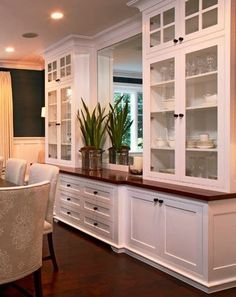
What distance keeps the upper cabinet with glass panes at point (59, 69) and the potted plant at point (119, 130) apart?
1011 millimetres

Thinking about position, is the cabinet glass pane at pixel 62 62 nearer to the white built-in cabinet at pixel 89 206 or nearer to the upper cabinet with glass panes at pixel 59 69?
the upper cabinet with glass panes at pixel 59 69

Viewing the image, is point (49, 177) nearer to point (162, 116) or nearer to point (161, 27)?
point (162, 116)

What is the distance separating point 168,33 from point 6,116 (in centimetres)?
420

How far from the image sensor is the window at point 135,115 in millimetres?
4641

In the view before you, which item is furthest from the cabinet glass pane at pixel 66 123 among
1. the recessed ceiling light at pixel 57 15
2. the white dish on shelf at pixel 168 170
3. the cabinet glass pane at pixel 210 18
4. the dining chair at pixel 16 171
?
the cabinet glass pane at pixel 210 18

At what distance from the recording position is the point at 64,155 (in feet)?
19.3

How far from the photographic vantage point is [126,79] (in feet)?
16.2

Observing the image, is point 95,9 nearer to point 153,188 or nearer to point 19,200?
point 153,188

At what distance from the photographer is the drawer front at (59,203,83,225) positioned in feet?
16.1

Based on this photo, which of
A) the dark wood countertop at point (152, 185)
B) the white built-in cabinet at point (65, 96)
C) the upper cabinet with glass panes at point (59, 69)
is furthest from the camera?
the upper cabinet with glass panes at point (59, 69)

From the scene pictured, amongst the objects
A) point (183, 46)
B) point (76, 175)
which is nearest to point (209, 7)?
point (183, 46)

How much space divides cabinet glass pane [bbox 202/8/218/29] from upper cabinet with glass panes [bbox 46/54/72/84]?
2741mm

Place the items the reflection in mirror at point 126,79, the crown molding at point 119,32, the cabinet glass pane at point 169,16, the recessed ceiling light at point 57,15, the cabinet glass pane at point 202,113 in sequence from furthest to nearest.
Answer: the reflection in mirror at point 126,79 < the crown molding at point 119,32 < the recessed ceiling light at point 57,15 < the cabinet glass pane at point 169,16 < the cabinet glass pane at point 202,113

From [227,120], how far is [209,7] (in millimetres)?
945
